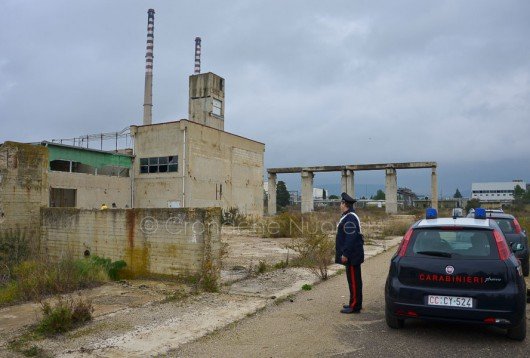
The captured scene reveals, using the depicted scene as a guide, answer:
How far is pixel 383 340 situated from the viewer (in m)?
5.79

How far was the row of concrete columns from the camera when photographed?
4659 centimetres

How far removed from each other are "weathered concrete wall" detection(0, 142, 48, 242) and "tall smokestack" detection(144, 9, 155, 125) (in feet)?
123

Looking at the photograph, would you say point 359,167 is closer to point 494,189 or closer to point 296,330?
point 296,330

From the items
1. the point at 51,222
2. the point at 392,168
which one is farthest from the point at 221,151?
the point at 51,222

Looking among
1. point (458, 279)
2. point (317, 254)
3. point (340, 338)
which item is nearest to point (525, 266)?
point (317, 254)

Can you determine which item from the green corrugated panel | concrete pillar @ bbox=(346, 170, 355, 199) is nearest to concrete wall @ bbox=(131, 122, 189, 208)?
the green corrugated panel

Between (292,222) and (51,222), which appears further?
(292,222)

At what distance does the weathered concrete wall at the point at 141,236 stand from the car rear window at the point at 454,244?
14.4ft

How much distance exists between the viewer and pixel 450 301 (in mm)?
5535

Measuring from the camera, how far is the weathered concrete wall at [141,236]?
925cm

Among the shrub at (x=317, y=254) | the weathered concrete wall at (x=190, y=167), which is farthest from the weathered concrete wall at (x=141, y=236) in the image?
the weathered concrete wall at (x=190, y=167)

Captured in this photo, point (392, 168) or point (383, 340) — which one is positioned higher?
point (392, 168)

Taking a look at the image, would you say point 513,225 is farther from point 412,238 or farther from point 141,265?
point 141,265

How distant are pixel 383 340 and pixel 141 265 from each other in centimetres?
617
